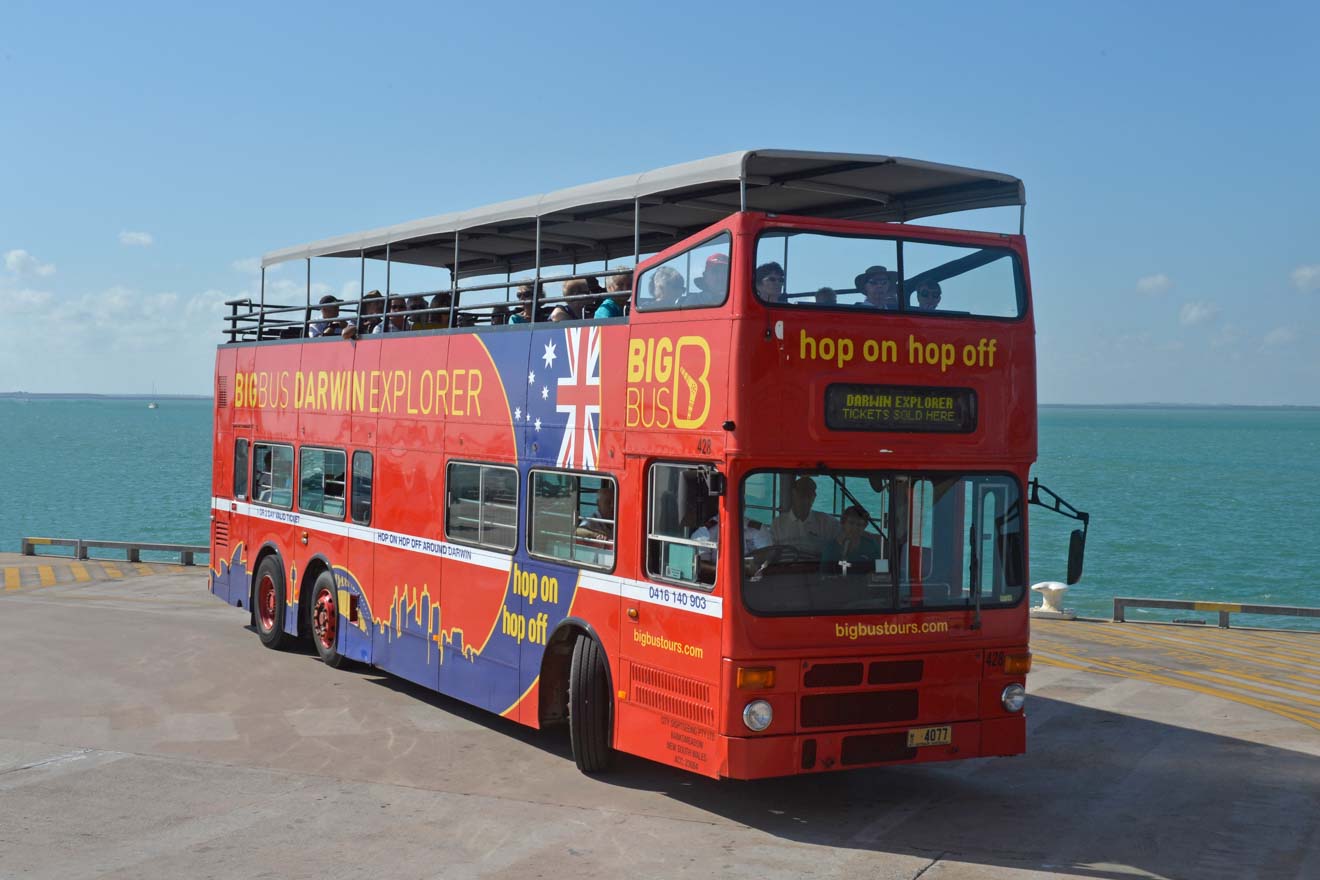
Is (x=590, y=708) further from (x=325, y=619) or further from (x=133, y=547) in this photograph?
(x=133, y=547)

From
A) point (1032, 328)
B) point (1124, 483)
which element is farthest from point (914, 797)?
point (1124, 483)

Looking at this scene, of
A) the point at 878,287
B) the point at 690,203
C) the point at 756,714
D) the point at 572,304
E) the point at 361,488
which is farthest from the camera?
the point at 361,488

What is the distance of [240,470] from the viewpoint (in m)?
18.5

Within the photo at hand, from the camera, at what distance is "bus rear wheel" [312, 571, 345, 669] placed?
51.8 ft

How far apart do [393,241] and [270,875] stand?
8.20 meters

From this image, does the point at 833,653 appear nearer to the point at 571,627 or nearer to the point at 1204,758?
the point at 571,627

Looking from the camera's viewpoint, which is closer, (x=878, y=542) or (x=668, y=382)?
(x=878, y=542)

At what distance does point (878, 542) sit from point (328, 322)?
9.05 m

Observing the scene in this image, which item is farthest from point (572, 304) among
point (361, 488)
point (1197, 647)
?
point (1197, 647)

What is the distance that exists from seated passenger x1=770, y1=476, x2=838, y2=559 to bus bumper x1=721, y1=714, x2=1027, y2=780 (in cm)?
126

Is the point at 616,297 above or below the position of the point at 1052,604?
above

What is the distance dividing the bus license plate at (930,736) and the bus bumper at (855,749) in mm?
29

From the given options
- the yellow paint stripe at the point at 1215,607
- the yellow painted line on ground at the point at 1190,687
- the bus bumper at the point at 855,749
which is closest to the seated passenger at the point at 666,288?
the bus bumper at the point at 855,749

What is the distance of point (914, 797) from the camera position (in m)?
10.6
